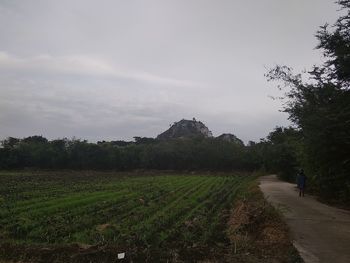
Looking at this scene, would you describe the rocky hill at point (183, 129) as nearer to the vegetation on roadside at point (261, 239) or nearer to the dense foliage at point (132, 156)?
the dense foliage at point (132, 156)

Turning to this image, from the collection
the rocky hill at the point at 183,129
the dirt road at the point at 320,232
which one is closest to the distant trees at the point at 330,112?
the dirt road at the point at 320,232

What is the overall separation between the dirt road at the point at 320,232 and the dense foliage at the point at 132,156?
223ft

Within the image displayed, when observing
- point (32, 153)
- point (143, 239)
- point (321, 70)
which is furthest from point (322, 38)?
point (32, 153)

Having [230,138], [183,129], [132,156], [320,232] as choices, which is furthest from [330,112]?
[183,129]

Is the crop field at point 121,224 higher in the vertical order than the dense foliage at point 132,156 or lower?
lower

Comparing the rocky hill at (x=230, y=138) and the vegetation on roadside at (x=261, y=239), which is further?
the rocky hill at (x=230, y=138)

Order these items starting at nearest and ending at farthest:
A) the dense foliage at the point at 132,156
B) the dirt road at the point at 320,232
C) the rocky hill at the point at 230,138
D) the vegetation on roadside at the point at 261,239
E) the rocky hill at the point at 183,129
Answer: the vegetation on roadside at the point at 261,239, the dirt road at the point at 320,232, the dense foliage at the point at 132,156, the rocky hill at the point at 230,138, the rocky hill at the point at 183,129

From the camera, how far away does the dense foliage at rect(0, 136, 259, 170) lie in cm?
8750

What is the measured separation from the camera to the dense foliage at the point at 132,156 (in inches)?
3445

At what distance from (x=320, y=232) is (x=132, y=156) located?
7690 centimetres

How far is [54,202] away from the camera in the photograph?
82.3 feet

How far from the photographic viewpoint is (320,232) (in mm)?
13445

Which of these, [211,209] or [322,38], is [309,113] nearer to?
[322,38]

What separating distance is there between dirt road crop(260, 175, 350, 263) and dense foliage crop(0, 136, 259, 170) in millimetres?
67973
